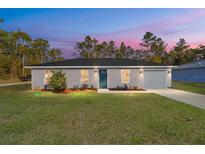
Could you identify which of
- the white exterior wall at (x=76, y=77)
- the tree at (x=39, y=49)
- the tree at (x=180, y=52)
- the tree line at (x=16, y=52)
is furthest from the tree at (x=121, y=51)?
the white exterior wall at (x=76, y=77)

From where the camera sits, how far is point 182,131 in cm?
466

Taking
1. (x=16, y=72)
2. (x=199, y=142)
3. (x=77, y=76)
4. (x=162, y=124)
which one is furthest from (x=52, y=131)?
(x=16, y=72)

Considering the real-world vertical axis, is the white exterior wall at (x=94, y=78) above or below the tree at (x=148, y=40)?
below

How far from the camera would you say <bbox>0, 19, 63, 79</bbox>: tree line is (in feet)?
101

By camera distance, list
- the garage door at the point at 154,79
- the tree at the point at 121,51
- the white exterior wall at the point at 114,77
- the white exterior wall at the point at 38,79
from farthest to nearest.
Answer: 1. the tree at the point at 121,51
2. the garage door at the point at 154,79
3. the white exterior wall at the point at 114,77
4. the white exterior wall at the point at 38,79

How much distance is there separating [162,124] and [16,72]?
3301 centimetres

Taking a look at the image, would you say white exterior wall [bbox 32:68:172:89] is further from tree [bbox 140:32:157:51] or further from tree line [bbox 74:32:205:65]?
tree [bbox 140:32:157:51]

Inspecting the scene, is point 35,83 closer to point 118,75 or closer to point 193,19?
point 118,75

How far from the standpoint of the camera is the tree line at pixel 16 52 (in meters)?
30.6

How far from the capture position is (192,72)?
26.8 meters

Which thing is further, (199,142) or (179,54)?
(179,54)

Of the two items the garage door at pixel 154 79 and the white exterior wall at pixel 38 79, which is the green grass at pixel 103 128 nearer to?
the white exterior wall at pixel 38 79

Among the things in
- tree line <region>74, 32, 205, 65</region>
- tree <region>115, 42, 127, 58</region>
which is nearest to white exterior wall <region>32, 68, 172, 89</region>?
tree line <region>74, 32, 205, 65</region>

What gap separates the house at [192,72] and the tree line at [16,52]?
28.7 meters
